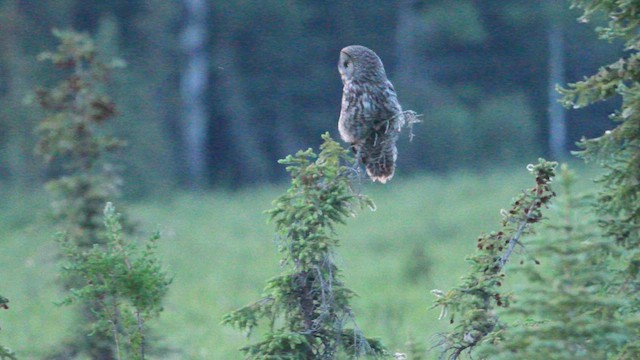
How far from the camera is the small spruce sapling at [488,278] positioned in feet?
17.3

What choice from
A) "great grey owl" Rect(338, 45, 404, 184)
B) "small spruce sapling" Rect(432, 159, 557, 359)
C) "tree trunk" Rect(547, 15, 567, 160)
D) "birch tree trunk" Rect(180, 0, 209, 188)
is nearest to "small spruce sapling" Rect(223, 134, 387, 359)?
"small spruce sapling" Rect(432, 159, 557, 359)

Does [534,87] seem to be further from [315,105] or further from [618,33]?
[618,33]

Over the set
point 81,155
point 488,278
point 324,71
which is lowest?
point 488,278

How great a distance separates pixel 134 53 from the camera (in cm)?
3559

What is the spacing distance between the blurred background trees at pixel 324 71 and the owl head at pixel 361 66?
25980 mm

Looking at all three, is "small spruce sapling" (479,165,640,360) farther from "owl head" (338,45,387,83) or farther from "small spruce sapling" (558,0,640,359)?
"owl head" (338,45,387,83)

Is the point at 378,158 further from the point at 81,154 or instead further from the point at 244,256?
the point at 244,256

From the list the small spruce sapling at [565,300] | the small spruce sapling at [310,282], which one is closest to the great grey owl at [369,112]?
the small spruce sapling at [310,282]

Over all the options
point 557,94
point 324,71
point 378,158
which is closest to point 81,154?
point 378,158

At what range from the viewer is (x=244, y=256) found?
22.2 metres

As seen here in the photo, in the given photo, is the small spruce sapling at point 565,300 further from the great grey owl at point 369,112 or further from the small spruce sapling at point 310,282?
the great grey owl at point 369,112

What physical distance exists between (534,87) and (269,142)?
9337 mm

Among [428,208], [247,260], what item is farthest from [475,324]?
[428,208]

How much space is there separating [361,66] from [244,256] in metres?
14.8
